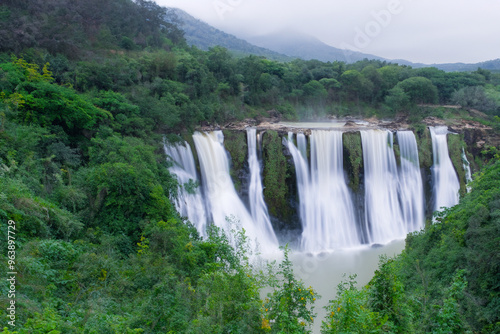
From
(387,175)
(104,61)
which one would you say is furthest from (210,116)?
(387,175)

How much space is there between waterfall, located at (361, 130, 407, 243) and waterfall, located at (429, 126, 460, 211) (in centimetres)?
272

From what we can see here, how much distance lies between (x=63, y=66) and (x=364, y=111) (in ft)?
73.5

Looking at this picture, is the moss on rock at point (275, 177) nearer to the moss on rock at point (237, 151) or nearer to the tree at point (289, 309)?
the moss on rock at point (237, 151)

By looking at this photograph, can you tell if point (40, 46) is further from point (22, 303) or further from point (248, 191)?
point (22, 303)

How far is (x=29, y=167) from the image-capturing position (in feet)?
29.1

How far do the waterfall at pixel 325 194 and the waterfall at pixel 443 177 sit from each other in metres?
5.71

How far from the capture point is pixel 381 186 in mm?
17297

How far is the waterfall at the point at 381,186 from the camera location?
16328mm

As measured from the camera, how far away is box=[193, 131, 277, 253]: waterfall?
14.1 m

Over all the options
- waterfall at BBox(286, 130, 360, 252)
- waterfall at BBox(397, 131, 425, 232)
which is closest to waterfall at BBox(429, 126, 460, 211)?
waterfall at BBox(397, 131, 425, 232)

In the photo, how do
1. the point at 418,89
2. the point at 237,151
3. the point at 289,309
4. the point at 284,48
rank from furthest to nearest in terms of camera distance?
the point at 284,48, the point at 418,89, the point at 237,151, the point at 289,309

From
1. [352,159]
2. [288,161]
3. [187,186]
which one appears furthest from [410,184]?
[187,186]

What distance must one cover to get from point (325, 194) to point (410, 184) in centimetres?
528

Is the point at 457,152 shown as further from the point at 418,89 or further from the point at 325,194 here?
the point at 325,194
